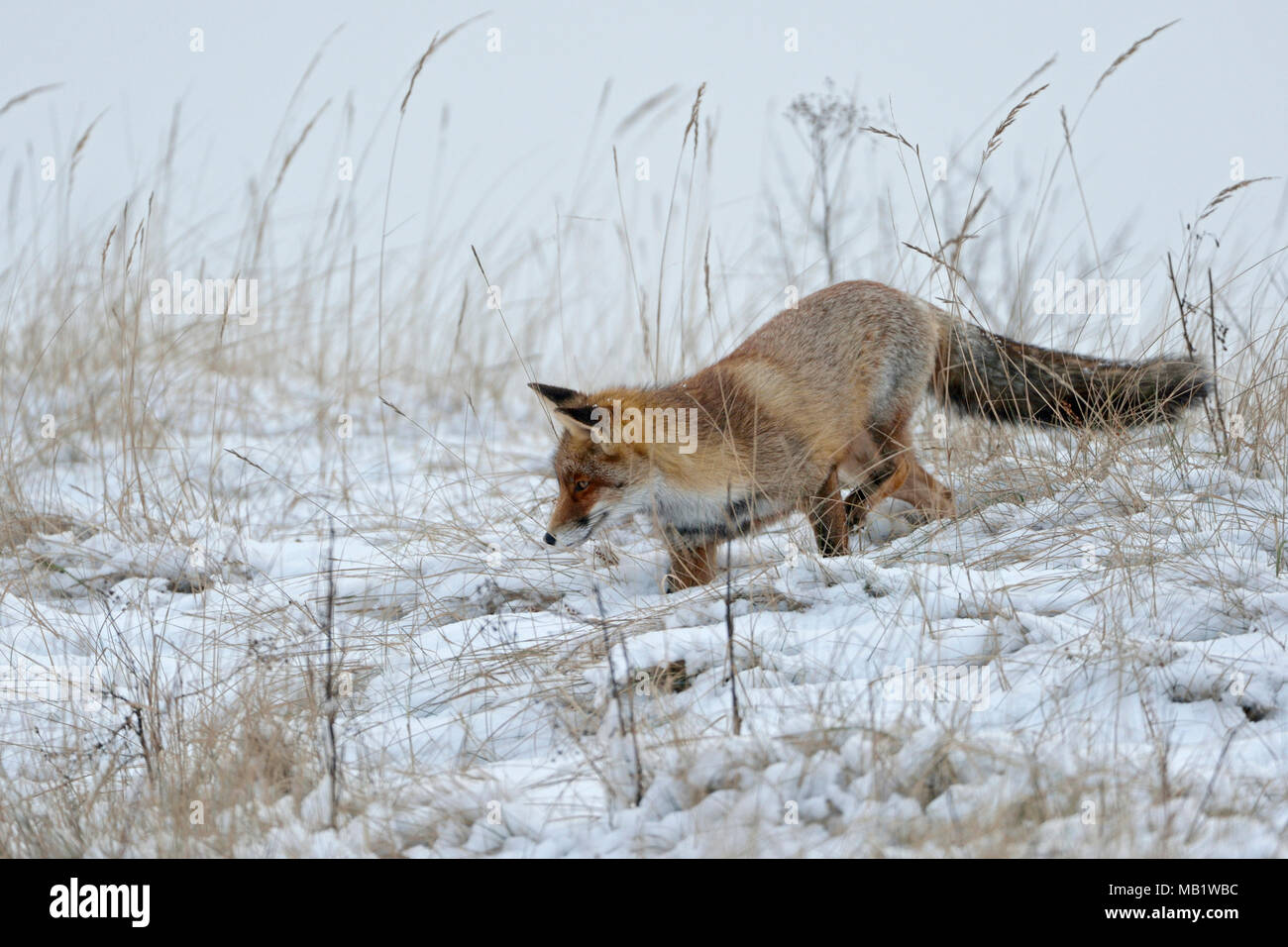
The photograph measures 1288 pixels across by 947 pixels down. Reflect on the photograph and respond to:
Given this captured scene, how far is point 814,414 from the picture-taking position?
5723 mm

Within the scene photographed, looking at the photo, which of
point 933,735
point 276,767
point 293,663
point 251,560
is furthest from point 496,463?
point 933,735

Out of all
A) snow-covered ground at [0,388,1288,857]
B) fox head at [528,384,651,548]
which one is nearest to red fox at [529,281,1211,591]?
fox head at [528,384,651,548]

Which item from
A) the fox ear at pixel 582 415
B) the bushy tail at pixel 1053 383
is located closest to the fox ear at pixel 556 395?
the fox ear at pixel 582 415

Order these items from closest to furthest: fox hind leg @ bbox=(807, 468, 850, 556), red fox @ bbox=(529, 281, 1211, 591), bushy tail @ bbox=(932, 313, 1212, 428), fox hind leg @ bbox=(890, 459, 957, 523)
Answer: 1. red fox @ bbox=(529, 281, 1211, 591)
2. fox hind leg @ bbox=(807, 468, 850, 556)
3. bushy tail @ bbox=(932, 313, 1212, 428)
4. fox hind leg @ bbox=(890, 459, 957, 523)

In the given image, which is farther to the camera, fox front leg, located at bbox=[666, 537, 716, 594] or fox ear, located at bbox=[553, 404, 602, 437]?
fox front leg, located at bbox=[666, 537, 716, 594]

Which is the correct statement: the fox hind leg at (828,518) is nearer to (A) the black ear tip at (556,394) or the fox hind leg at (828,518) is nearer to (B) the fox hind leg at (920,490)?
(B) the fox hind leg at (920,490)

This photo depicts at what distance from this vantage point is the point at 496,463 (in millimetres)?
7508

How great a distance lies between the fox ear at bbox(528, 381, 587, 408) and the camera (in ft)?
17.5

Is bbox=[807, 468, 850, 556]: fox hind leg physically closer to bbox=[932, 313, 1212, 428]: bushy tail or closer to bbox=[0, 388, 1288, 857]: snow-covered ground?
bbox=[0, 388, 1288, 857]: snow-covered ground

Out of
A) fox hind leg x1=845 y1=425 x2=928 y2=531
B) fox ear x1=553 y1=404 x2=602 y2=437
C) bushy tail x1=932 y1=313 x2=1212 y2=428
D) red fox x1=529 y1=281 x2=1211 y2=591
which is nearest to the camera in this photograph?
fox ear x1=553 y1=404 x2=602 y2=437

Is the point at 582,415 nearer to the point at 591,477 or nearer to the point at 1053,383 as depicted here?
the point at 591,477

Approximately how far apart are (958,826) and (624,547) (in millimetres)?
3600

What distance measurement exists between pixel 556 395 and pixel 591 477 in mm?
459
